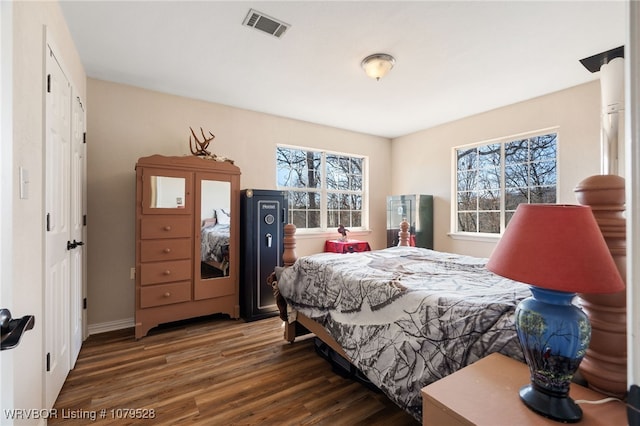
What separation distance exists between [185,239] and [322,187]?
94.0 inches

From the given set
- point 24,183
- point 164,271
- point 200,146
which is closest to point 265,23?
point 200,146

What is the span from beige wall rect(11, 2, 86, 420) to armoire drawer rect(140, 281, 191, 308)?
1.23 m

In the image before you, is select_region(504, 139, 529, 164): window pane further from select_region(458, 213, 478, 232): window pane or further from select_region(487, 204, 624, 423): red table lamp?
select_region(487, 204, 624, 423): red table lamp

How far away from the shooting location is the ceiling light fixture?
2516 mm

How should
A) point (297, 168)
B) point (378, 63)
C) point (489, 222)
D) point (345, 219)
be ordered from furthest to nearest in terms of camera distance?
point (345, 219), point (297, 168), point (489, 222), point (378, 63)

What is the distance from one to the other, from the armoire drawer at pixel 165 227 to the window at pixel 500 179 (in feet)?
12.6

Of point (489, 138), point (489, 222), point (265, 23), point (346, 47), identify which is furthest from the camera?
point (489, 222)

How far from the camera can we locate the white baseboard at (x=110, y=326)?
2844 mm

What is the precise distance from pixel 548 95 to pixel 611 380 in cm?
364

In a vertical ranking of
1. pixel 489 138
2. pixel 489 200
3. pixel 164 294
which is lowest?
pixel 164 294

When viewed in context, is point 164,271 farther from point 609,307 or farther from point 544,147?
point 544,147

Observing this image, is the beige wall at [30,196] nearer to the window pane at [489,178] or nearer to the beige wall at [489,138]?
the beige wall at [489,138]

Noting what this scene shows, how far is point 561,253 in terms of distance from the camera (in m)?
0.77

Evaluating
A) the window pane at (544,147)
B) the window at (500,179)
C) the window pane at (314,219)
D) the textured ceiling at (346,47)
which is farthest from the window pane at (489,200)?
the window pane at (314,219)
